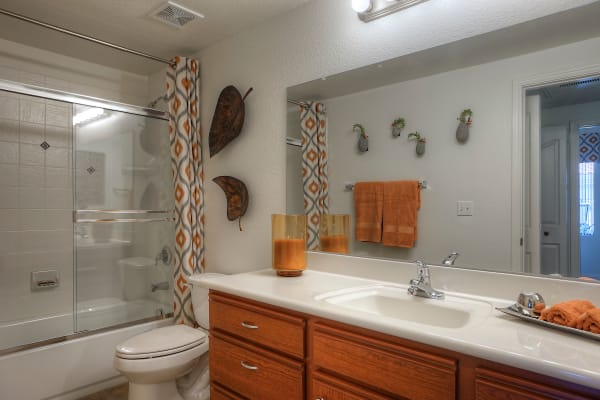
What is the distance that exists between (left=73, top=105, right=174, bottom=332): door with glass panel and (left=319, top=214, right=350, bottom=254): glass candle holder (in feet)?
4.93

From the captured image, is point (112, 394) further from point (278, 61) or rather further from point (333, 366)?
point (278, 61)

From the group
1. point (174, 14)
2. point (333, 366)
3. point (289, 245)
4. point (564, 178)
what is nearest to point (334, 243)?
point (289, 245)

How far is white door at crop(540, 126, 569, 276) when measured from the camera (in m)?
1.30

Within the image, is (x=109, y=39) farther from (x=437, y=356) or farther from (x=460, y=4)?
(x=437, y=356)

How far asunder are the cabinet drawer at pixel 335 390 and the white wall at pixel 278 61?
1.11 meters

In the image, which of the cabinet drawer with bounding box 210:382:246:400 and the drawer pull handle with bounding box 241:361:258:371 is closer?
the drawer pull handle with bounding box 241:361:258:371

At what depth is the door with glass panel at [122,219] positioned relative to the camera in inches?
111

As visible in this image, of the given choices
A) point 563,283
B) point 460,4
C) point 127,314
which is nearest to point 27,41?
point 127,314

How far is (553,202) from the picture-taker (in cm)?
132

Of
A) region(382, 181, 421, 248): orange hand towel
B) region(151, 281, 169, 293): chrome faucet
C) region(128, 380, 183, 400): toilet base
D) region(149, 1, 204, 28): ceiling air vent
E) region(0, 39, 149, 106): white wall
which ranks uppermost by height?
region(149, 1, 204, 28): ceiling air vent

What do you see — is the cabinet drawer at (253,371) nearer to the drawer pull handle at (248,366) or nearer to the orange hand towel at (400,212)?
the drawer pull handle at (248,366)

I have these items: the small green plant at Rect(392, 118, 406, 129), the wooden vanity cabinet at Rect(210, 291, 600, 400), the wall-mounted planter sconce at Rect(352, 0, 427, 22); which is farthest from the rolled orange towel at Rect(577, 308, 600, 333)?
the wall-mounted planter sconce at Rect(352, 0, 427, 22)

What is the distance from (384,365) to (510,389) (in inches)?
13.0

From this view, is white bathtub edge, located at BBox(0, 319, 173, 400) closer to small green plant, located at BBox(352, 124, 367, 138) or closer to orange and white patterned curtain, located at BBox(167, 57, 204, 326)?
orange and white patterned curtain, located at BBox(167, 57, 204, 326)
